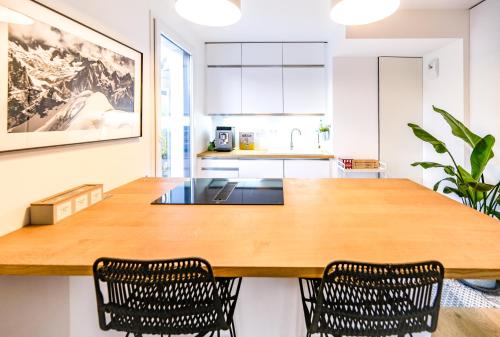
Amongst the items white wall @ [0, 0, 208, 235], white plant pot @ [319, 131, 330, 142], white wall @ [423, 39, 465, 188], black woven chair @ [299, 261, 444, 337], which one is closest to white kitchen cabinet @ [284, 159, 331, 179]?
white plant pot @ [319, 131, 330, 142]

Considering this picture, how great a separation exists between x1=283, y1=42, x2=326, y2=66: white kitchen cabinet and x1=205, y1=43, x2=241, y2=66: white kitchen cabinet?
621 mm

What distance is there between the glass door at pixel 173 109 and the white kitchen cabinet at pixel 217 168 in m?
0.30

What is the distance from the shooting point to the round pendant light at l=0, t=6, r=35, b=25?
119 centimetres

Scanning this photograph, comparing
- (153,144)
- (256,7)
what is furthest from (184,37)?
(153,144)

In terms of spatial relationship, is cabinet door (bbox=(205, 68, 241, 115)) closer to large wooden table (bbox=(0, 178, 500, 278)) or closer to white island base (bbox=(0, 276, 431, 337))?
large wooden table (bbox=(0, 178, 500, 278))

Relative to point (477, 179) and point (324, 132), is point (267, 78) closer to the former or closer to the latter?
point (324, 132)

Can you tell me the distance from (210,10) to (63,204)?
1166 millimetres

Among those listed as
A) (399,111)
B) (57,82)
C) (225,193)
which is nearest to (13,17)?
(57,82)

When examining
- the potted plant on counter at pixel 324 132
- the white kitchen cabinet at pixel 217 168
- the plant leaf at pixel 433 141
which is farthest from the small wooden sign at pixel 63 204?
the potted plant on counter at pixel 324 132

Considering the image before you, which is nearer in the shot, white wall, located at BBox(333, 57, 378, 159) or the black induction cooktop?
the black induction cooktop

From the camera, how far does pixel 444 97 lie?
3670 mm

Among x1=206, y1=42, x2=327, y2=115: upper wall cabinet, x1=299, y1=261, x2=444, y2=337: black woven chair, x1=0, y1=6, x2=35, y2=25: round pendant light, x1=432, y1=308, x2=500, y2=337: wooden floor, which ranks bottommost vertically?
x1=432, y1=308, x2=500, y2=337: wooden floor

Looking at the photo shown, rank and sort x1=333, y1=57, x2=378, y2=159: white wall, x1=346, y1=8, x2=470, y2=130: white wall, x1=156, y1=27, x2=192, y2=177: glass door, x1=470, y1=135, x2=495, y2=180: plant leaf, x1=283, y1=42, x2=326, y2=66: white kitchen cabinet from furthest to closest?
x1=283, y1=42, x2=326, y2=66: white kitchen cabinet, x1=333, y1=57, x2=378, y2=159: white wall, x1=346, y1=8, x2=470, y2=130: white wall, x1=156, y1=27, x2=192, y2=177: glass door, x1=470, y1=135, x2=495, y2=180: plant leaf

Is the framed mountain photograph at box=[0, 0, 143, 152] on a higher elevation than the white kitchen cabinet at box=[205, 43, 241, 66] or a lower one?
lower
